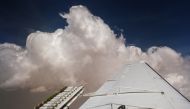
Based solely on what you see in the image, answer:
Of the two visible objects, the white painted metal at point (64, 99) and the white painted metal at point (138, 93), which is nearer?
the white painted metal at point (138, 93)

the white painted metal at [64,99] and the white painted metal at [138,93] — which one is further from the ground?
the white painted metal at [64,99]

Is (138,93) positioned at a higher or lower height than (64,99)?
lower

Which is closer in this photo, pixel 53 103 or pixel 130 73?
pixel 130 73

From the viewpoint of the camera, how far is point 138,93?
50.7ft

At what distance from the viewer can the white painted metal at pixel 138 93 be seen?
13.7 meters

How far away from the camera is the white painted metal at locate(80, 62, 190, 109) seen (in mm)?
13727

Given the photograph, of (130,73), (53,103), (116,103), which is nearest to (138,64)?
(130,73)

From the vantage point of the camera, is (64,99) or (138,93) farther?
(64,99)

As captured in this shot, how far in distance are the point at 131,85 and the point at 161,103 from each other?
3.60m

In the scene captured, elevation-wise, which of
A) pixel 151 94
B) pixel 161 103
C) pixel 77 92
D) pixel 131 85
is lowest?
pixel 161 103

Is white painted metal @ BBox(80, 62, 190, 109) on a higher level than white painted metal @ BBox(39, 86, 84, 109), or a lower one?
lower

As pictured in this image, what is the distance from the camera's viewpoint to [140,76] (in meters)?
18.1

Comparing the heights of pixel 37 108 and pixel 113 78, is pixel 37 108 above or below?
above

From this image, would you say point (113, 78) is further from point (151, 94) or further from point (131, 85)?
point (151, 94)
